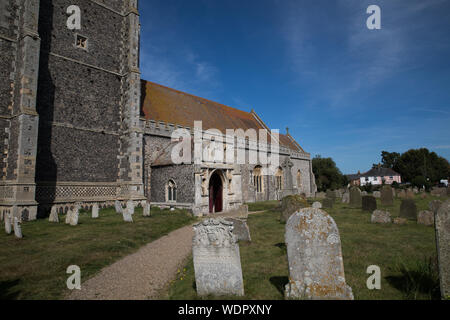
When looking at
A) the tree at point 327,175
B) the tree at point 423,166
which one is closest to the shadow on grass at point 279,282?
the tree at point 327,175

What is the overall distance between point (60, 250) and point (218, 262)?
15.5 feet

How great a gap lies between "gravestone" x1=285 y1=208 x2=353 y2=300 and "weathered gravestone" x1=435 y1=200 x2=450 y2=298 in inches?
46.4

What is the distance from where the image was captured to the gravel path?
4.46 m

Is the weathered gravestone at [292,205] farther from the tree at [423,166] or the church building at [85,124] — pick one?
the tree at [423,166]

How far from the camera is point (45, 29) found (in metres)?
13.1

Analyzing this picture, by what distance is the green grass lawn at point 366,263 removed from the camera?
402 cm

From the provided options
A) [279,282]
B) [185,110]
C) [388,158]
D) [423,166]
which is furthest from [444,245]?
[388,158]

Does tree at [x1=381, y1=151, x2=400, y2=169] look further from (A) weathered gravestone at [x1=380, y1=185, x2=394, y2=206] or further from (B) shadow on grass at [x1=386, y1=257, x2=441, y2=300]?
(B) shadow on grass at [x1=386, y1=257, x2=441, y2=300]

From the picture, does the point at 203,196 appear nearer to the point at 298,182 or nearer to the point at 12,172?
the point at 12,172

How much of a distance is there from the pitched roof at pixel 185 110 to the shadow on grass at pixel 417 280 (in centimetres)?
1623

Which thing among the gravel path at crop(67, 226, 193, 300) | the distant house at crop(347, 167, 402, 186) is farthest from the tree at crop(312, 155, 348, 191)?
the gravel path at crop(67, 226, 193, 300)

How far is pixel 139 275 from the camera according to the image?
17.7 ft
